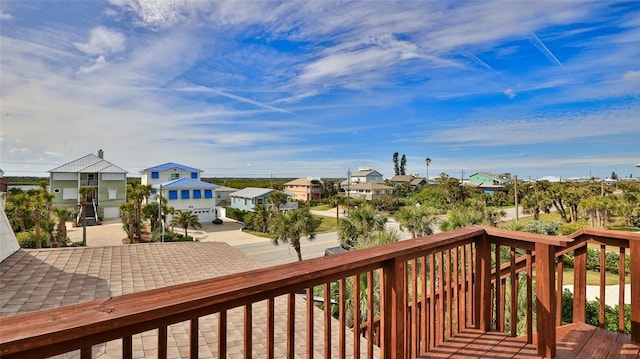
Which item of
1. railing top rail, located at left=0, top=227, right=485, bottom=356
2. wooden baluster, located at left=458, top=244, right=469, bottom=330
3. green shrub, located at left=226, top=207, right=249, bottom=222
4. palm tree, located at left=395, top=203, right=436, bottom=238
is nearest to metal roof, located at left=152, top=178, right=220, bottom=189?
green shrub, located at left=226, top=207, right=249, bottom=222

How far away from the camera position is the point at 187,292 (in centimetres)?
99

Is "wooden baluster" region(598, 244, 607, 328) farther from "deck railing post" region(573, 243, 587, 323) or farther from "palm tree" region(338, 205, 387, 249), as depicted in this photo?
"palm tree" region(338, 205, 387, 249)

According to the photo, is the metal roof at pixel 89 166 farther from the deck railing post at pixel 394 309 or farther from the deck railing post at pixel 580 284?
the deck railing post at pixel 580 284

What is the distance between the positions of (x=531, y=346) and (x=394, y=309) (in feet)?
4.17

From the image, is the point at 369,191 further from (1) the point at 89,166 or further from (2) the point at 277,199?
(1) the point at 89,166

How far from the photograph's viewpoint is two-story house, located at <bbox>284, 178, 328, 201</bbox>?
43.4 meters

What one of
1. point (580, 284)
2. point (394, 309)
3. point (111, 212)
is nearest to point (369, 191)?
point (111, 212)

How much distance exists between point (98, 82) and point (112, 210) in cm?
1691

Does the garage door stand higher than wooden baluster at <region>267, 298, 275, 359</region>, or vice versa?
wooden baluster at <region>267, 298, 275, 359</region>

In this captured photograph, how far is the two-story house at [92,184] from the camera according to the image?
80.9ft

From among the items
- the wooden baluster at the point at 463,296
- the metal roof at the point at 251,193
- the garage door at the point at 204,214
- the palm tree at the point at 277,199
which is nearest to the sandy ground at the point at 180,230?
the garage door at the point at 204,214

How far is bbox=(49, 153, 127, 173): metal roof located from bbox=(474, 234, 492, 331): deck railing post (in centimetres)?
2955

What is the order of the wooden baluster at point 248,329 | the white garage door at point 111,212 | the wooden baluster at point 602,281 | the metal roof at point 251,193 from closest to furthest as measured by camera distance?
the wooden baluster at point 248,329 < the wooden baluster at point 602,281 < the white garage door at point 111,212 < the metal roof at point 251,193

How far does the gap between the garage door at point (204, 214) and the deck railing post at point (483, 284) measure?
2490 centimetres
